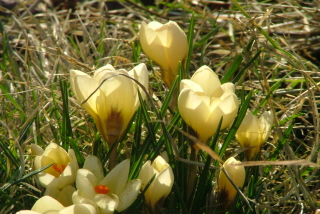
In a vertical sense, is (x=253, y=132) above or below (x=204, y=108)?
below

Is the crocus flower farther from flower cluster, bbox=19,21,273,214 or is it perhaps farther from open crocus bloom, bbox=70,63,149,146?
open crocus bloom, bbox=70,63,149,146

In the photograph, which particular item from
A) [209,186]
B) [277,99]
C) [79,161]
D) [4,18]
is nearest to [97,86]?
[79,161]

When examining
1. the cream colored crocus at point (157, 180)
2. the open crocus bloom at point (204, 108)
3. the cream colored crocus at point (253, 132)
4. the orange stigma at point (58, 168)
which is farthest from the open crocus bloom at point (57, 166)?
the cream colored crocus at point (253, 132)

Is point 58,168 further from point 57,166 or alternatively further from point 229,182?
point 229,182

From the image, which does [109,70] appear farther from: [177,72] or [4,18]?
[4,18]

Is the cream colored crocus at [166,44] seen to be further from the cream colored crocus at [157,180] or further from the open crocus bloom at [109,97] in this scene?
the cream colored crocus at [157,180]

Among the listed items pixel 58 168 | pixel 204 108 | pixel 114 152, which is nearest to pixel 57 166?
pixel 58 168
